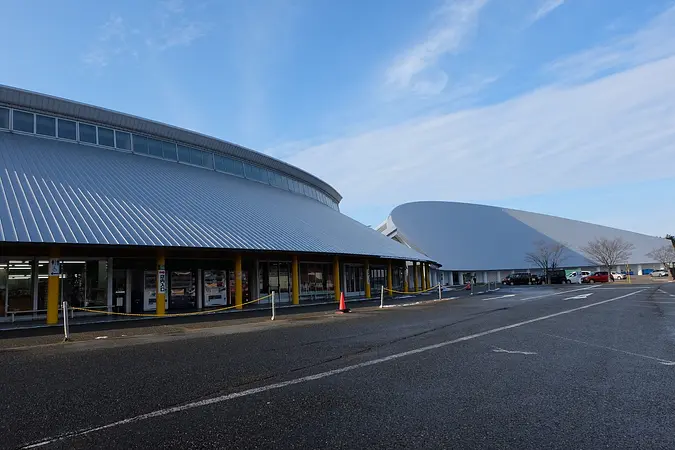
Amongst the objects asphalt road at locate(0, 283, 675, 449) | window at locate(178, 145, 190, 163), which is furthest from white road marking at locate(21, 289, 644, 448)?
window at locate(178, 145, 190, 163)

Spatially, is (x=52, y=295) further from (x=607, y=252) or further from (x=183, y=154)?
(x=607, y=252)

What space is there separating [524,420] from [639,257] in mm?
105468

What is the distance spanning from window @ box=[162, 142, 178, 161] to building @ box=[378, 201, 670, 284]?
4955 centimetres

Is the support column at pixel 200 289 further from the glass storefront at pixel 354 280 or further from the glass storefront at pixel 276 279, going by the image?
the glass storefront at pixel 354 280

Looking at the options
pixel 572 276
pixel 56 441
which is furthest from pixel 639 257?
pixel 56 441

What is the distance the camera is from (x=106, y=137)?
82.7 ft

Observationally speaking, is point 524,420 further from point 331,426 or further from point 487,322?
point 487,322

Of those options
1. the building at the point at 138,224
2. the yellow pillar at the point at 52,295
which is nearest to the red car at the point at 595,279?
the building at the point at 138,224

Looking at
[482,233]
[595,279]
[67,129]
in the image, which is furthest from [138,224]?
[482,233]

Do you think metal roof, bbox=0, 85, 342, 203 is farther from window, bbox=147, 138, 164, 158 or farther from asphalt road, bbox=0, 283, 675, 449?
asphalt road, bbox=0, 283, 675, 449

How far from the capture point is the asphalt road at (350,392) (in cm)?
436

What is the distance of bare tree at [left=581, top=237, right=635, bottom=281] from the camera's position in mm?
82188

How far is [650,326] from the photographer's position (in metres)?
12.4

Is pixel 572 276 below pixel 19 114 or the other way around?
below
